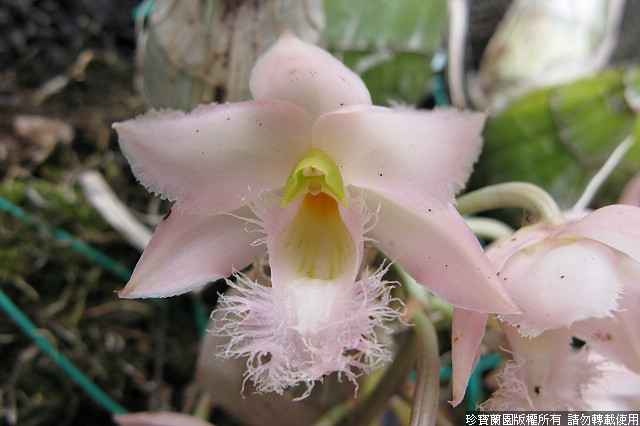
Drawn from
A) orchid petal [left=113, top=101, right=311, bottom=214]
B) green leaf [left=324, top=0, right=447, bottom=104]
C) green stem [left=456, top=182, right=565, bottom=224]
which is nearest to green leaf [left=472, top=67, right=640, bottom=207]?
green leaf [left=324, top=0, right=447, bottom=104]

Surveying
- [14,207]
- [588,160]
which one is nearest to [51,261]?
[14,207]

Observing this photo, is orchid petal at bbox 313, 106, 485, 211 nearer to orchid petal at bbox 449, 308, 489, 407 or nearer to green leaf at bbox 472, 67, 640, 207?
orchid petal at bbox 449, 308, 489, 407

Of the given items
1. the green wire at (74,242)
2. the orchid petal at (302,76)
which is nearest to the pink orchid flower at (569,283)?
the orchid petal at (302,76)

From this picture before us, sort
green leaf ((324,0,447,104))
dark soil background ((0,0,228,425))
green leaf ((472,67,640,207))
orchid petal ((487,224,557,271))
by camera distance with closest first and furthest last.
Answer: orchid petal ((487,224,557,271)), green leaf ((324,0,447,104)), dark soil background ((0,0,228,425)), green leaf ((472,67,640,207))

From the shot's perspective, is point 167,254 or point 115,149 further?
point 115,149

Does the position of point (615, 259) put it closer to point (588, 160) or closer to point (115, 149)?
point (588, 160)

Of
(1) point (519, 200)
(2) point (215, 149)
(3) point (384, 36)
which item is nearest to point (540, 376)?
(1) point (519, 200)

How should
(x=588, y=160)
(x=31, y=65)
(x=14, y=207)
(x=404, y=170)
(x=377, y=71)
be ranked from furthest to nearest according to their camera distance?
(x=31, y=65)
(x=588, y=160)
(x=14, y=207)
(x=377, y=71)
(x=404, y=170)
